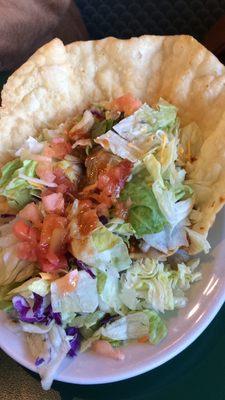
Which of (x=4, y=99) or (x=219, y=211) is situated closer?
(x=219, y=211)

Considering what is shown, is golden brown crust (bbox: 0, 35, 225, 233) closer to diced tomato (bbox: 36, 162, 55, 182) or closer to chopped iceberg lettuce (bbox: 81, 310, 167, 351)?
diced tomato (bbox: 36, 162, 55, 182)

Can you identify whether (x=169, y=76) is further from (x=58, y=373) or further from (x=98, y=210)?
(x=58, y=373)

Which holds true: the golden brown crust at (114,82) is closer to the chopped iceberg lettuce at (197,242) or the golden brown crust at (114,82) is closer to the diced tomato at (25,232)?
the chopped iceberg lettuce at (197,242)

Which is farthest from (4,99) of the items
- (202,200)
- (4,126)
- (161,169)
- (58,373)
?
(58,373)

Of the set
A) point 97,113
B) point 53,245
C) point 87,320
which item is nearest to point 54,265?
point 53,245

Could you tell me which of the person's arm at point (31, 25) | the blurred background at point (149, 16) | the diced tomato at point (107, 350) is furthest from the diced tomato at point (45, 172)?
the blurred background at point (149, 16)

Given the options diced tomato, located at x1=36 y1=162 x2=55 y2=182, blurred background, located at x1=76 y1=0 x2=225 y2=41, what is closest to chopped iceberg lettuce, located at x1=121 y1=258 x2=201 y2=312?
diced tomato, located at x1=36 y1=162 x2=55 y2=182

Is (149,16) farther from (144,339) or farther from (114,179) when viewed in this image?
(144,339)
